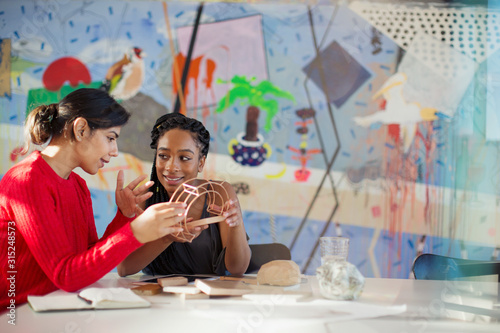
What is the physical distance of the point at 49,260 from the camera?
45.1 inches

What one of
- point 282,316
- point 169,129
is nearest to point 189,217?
point 169,129

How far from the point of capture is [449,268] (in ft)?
6.18

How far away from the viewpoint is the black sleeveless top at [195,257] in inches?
68.8

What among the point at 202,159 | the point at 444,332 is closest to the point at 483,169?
the point at 202,159

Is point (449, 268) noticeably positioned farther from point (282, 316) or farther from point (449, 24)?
point (449, 24)

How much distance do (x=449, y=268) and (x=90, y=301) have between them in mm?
1458

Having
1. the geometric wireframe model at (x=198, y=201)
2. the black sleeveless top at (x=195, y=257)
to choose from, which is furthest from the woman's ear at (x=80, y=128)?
the black sleeveless top at (x=195, y=257)

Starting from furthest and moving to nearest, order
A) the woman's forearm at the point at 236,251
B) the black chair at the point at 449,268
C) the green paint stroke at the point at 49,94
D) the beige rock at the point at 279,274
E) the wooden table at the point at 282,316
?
the green paint stroke at the point at 49,94, the black chair at the point at 449,268, the woman's forearm at the point at 236,251, the beige rock at the point at 279,274, the wooden table at the point at 282,316

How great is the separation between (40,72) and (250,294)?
2.95m

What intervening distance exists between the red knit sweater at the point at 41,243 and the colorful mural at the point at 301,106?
2213 mm

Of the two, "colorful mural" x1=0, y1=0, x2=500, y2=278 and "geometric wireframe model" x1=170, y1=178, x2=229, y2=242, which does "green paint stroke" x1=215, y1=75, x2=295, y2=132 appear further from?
"geometric wireframe model" x1=170, y1=178, x2=229, y2=242

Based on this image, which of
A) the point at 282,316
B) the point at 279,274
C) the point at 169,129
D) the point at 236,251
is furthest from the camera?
the point at 169,129

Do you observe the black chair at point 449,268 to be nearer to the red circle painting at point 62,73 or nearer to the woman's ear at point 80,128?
the woman's ear at point 80,128

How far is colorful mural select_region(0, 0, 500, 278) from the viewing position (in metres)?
3.44
